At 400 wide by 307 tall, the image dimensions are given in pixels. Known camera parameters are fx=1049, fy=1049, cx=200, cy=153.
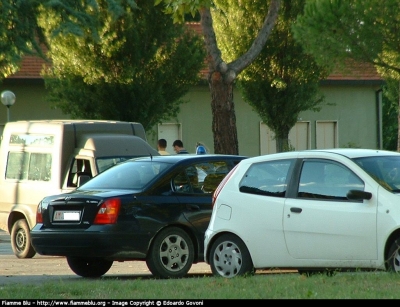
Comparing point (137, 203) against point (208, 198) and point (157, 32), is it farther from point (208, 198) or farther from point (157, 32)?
point (157, 32)

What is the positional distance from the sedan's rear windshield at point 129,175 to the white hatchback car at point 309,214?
1458 mm

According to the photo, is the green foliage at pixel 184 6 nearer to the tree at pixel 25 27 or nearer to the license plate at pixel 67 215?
the tree at pixel 25 27

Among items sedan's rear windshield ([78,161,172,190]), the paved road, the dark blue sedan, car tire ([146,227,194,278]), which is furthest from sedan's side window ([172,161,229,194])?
the paved road

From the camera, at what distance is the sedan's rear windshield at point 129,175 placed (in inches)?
534

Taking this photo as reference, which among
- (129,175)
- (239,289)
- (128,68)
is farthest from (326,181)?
(128,68)

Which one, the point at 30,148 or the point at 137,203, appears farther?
the point at 30,148

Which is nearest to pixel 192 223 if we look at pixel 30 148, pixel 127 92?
pixel 30 148

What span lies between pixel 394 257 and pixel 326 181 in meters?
1.23

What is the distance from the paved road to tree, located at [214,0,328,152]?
17.9 m

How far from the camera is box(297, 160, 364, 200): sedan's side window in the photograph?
1121 cm

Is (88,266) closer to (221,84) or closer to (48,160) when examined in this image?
(48,160)

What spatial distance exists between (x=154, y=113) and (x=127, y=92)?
3.90 feet

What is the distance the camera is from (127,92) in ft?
101

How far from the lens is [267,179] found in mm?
11961
